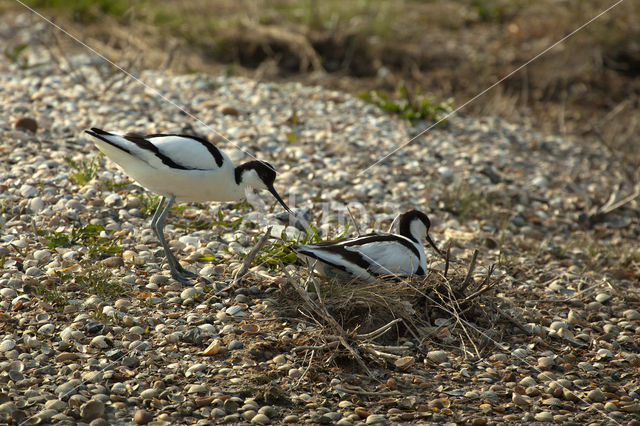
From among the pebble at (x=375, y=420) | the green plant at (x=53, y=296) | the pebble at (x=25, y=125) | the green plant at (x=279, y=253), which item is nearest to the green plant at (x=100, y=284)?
the green plant at (x=53, y=296)

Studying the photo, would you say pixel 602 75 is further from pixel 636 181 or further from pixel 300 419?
pixel 300 419

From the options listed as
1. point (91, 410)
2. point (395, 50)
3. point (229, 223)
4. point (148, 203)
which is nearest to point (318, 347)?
point (91, 410)

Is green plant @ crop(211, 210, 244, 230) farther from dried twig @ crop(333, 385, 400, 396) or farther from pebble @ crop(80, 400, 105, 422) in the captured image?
Answer: pebble @ crop(80, 400, 105, 422)

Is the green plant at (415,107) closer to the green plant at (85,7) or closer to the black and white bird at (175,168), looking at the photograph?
the black and white bird at (175,168)

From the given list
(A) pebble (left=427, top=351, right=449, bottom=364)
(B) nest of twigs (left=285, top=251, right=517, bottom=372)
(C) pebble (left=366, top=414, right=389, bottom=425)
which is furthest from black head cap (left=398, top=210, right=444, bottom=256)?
(C) pebble (left=366, top=414, right=389, bottom=425)

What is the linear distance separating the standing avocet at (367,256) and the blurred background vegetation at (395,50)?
184 inches

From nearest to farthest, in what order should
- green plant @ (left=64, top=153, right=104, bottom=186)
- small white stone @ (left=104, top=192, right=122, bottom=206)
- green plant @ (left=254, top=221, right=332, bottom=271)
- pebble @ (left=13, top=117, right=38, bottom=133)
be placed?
green plant @ (left=254, top=221, right=332, bottom=271), small white stone @ (left=104, top=192, right=122, bottom=206), green plant @ (left=64, top=153, right=104, bottom=186), pebble @ (left=13, top=117, right=38, bottom=133)

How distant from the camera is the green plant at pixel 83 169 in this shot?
5.64 meters

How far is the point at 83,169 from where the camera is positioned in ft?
19.3

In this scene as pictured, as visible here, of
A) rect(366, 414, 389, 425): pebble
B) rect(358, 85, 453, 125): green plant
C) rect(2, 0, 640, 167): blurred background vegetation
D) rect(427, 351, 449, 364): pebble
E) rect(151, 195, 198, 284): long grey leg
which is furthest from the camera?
rect(2, 0, 640, 167): blurred background vegetation

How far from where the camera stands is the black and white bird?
462cm

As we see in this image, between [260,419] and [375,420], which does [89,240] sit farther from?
[375,420]

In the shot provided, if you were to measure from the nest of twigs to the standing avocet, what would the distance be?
0.24 feet

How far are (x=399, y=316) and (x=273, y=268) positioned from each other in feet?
3.05
